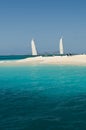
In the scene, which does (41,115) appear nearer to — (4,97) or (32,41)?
(4,97)

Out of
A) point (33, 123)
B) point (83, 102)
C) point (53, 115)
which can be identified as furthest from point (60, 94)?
point (33, 123)

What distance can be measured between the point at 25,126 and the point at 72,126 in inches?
69.2

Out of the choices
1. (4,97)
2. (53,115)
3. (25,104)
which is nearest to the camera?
(53,115)

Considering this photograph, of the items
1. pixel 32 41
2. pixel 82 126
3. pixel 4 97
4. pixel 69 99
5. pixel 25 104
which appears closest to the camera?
pixel 82 126

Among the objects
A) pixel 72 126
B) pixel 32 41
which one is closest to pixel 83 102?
pixel 72 126

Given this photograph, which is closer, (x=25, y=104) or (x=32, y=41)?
(x=25, y=104)

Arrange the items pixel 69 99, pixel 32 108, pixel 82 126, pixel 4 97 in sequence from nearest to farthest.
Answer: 1. pixel 82 126
2. pixel 32 108
3. pixel 69 99
4. pixel 4 97

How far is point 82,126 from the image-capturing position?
10.6m

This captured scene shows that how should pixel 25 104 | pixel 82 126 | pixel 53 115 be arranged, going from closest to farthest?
pixel 82 126, pixel 53 115, pixel 25 104

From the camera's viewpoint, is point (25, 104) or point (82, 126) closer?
point (82, 126)

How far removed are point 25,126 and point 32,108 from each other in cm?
280

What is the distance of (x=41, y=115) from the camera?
12164mm

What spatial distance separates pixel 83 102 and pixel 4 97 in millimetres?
4855

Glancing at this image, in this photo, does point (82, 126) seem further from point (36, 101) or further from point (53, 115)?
point (36, 101)
